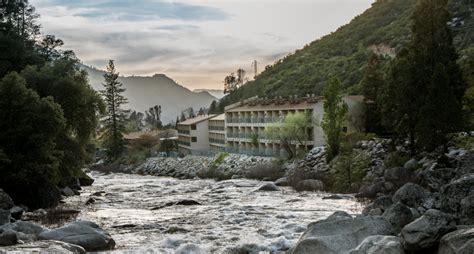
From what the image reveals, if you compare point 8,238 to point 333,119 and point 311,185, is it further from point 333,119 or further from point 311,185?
point 333,119

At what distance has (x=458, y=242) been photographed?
12852mm

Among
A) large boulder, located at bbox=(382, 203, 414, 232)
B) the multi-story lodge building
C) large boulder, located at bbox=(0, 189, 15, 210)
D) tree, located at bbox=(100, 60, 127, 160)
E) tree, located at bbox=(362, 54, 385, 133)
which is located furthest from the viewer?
tree, located at bbox=(100, 60, 127, 160)

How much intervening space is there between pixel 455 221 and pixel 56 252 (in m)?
11.4

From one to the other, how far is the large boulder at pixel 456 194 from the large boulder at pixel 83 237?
11.2 m

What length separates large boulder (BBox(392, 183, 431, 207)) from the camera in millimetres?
19578

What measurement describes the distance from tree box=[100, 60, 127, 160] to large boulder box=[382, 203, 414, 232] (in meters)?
79.9

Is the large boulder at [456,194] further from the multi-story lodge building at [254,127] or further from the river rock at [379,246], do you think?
the multi-story lodge building at [254,127]

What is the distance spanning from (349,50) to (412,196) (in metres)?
120

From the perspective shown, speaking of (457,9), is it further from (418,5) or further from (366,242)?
(366,242)

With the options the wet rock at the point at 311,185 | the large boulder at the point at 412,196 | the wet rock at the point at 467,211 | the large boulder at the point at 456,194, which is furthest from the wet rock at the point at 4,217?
the wet rock at the point at 311,185

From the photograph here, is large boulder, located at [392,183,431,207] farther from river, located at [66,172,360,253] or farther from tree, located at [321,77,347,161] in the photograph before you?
tree, located at [321,77,347,161]

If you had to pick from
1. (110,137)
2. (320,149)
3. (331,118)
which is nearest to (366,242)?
(331,118)

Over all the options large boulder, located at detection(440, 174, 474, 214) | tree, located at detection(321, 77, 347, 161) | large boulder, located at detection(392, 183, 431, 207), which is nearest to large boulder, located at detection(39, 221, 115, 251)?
large boulder, located at detection(392, 183, 431, 207)

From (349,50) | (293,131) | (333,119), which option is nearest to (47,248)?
(333,119)
